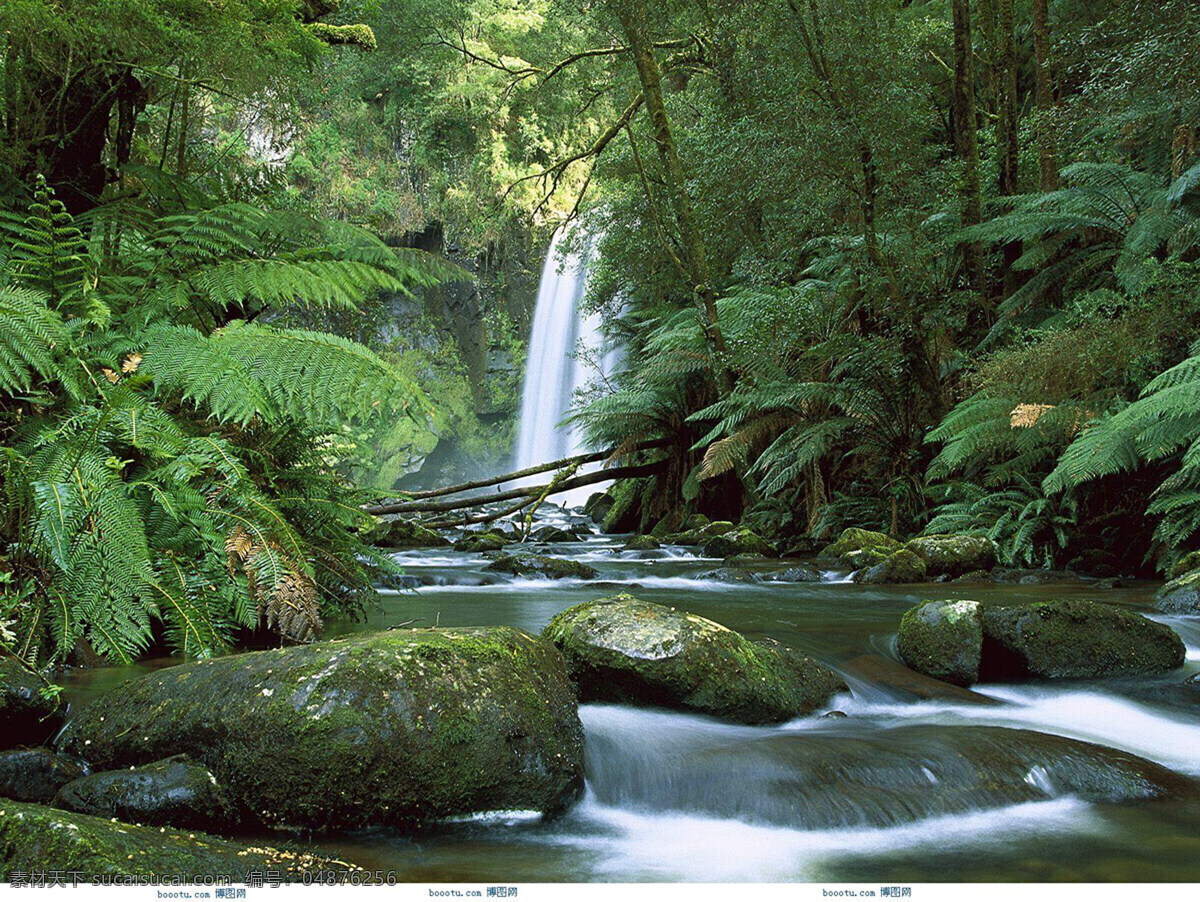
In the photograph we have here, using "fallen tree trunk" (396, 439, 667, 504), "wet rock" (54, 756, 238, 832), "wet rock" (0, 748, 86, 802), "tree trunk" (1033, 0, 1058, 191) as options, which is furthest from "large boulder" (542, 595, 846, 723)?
"tree trunk" (1033, 0, 1058, 191)

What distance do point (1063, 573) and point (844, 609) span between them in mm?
2139

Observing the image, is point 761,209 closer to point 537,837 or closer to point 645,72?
point 645,72

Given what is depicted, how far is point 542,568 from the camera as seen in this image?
21.8ft

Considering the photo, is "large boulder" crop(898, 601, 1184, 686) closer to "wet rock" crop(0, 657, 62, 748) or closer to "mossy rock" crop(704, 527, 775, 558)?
"wet rock" crop(0, 657, 62, 748)

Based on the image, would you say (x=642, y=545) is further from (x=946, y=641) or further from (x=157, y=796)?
(x=157, y=796)

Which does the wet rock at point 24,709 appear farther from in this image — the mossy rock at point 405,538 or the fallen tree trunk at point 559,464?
the fallen tree trunk at point 559,464

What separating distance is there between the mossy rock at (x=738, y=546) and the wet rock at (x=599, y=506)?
4.86 m

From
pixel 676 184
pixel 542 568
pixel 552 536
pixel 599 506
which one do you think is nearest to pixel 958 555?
pixel 542 568

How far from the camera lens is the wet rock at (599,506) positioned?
44.7 ft

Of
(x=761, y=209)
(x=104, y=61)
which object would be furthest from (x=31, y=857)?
(x=761, y=209)

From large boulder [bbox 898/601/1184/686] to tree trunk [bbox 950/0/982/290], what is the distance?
5604 mm

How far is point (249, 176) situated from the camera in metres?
4.49

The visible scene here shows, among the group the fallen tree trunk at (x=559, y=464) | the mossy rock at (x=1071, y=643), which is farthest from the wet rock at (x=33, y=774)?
the fallen tree trunk at (x=559, y=464)

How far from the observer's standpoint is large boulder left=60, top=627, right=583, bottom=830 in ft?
6.89
